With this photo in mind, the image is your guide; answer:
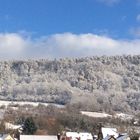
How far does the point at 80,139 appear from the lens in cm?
13350

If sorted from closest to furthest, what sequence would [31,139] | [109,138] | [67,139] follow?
[109,138], [31,139], [67,139]

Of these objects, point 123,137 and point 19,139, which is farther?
point 19,139

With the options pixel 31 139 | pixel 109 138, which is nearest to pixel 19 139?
pixel 31 139

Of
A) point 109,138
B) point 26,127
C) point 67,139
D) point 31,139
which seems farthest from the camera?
point 26,127

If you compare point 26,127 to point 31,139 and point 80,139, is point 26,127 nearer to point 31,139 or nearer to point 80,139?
point 80,139

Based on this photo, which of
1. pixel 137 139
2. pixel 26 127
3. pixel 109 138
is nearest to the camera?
pixel 137 139

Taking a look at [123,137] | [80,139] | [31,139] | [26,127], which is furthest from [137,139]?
[26,127]

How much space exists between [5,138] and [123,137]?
34.4m

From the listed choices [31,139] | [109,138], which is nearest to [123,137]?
[109,138]

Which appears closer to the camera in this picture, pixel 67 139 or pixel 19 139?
pixel 19 139

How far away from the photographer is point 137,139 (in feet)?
284

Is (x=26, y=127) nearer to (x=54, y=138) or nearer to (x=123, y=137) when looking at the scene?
(x=54, y=138)

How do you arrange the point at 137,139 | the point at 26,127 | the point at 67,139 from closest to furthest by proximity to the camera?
the point at 137,139
the point at 67,139
the point at 26,127

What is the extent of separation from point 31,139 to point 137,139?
3655 centimetres
